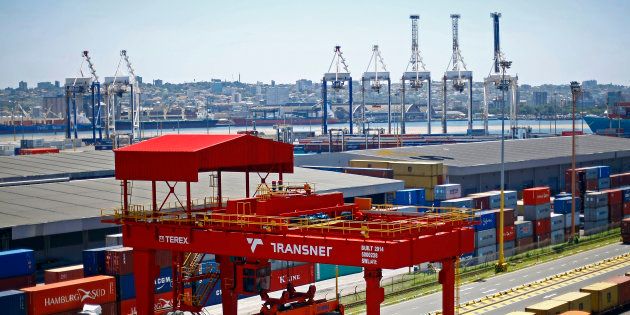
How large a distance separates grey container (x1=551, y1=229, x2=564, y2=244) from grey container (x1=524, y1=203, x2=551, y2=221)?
9.06ft

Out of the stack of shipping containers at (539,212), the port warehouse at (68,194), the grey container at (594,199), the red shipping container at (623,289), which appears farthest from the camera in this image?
the grey container at (594,199)

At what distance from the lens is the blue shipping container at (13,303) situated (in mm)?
43562

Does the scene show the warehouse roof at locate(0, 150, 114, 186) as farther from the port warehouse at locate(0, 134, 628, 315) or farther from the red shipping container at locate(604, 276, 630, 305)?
the red shipping container at locate(604, 276, 630, 305)

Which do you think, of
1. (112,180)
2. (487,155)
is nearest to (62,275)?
(112,180)

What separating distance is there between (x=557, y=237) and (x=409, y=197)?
52.5 feet

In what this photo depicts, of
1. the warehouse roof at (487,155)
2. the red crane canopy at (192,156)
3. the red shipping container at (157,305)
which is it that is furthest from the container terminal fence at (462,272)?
the warehouse roof at (487,155)

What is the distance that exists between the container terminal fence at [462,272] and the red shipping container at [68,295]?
17419 mm

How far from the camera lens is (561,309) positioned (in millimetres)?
51062

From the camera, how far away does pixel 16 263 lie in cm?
4906

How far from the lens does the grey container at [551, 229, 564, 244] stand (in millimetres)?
90219

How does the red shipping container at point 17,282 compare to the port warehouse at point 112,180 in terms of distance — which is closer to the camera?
the red shipping container at point 17,282

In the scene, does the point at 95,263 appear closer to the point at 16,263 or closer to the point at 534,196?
the point at 16,263

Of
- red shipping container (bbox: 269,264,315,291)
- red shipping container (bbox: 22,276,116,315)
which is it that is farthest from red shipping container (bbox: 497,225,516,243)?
red shipping container (bbox: 22,276,116,315)

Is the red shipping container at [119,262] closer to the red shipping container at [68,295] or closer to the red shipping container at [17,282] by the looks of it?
the red shipping container at [68,295]
